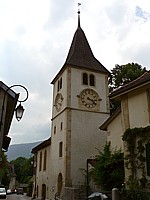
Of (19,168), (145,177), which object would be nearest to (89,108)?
(145,177)

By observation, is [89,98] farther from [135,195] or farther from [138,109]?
[135,195]

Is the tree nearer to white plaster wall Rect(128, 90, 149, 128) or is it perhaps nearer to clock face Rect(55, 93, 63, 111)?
clock face Rect(55, 93, 63, 111)

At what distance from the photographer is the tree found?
3281cm

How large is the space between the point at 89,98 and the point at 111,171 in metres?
14.7

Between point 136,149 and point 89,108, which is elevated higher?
point 89,108

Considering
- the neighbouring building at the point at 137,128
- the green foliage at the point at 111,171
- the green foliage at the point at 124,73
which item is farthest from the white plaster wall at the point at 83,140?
the neighbouring building at the point at 137,128

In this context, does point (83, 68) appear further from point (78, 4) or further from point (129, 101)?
point (129, 101)

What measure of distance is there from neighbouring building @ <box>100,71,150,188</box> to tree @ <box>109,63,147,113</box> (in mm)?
18105

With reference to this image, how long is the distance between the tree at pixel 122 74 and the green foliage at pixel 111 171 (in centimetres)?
1544

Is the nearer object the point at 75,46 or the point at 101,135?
the point at 101,135

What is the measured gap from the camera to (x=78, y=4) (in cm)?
4300

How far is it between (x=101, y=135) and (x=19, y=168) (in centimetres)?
7888

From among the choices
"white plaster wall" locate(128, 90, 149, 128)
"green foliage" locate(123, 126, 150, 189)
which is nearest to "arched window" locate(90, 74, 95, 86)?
"white plaster wall" locate(128, 90, 149, 128)

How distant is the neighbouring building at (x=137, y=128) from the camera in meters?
13.0
